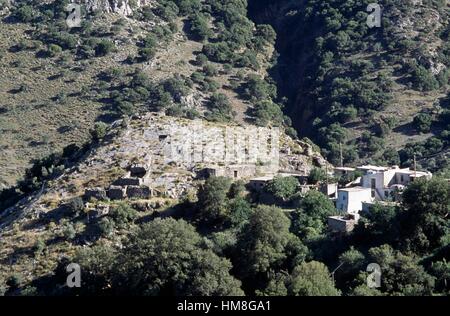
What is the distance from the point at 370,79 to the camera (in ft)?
296

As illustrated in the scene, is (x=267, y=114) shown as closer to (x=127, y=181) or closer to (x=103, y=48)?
(x=103, y=48)

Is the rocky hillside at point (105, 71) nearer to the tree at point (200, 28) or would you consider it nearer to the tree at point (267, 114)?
the tree at point (200, 28)

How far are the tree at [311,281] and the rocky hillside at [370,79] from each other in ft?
105

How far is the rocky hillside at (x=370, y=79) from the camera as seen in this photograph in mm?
80625

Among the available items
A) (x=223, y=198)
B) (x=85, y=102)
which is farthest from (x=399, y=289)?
(x=85, y=102)

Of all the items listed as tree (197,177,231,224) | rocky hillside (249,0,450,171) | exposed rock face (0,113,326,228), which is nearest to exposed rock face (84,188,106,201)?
exposed rock face (0,113,326,228)

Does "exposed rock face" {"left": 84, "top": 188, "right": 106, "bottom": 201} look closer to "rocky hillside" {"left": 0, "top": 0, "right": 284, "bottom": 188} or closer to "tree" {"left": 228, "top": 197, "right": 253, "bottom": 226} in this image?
"tree" {"left": 228, "top": 197, "right": 253, "bottom": 226}

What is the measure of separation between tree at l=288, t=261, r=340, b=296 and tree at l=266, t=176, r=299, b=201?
10141 mm

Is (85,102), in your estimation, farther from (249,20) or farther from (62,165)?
(249,20)

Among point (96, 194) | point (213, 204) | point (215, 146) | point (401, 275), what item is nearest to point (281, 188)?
point (213, 204)

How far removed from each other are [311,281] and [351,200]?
1183 cm

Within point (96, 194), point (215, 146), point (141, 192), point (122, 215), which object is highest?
point (215, 146)

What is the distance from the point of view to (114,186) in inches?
2041
